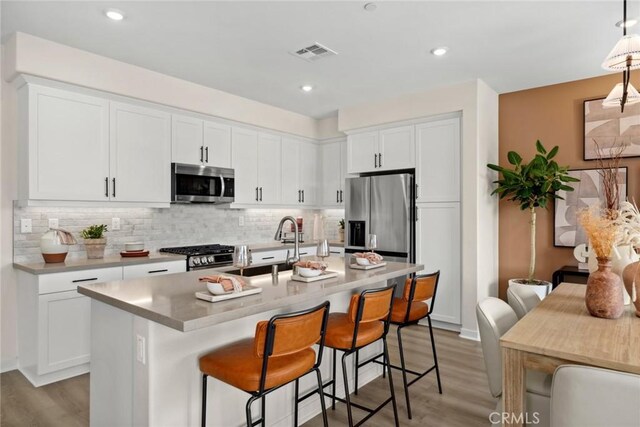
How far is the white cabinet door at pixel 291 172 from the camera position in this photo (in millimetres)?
5457

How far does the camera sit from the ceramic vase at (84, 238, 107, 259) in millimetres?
3557

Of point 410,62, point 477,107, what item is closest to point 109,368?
point 410,62

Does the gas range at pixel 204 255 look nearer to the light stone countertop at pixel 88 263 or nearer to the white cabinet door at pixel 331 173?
the light stone countertop at pixel 88 263

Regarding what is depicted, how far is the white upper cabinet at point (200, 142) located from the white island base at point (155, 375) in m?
2.42

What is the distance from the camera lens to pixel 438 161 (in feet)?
14.8

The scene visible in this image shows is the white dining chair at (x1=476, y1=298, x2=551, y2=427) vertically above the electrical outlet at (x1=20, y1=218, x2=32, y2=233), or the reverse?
the electrical outlet at (x1=20, y1=218, x2=32, y2=233)

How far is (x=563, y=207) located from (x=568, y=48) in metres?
1.69

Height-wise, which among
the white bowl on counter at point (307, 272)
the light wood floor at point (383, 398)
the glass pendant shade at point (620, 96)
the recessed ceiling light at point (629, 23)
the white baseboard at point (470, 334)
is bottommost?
the light wood floor at point (383, 398)

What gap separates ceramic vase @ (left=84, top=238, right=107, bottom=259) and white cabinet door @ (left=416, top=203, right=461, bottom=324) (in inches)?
133

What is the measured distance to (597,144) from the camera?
13.2ft

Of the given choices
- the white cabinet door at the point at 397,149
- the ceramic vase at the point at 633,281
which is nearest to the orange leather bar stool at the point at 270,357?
the ceramic vase at the point at 633,281

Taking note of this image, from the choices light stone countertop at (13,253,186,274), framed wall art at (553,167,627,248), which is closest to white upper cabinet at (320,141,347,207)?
light stone countertop at (13,253,186,274)

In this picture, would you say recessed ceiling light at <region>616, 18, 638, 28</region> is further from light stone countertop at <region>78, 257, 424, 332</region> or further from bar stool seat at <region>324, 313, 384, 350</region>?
bar stool seat at <region>324, 313, 384, 350</region>

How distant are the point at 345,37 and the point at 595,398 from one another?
2.90 meters
